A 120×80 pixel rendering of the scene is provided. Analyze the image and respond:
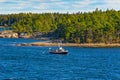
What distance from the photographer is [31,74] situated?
117 m

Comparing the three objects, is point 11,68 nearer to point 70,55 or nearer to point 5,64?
point 5,64

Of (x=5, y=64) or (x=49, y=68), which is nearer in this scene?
(x=49, y=68)

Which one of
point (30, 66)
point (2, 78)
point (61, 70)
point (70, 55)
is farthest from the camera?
point (70, 55)

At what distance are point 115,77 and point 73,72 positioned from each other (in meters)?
14.2

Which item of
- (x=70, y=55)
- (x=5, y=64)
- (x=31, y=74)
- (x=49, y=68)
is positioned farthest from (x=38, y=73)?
(x=70, y=55)

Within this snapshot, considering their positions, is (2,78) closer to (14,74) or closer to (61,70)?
(14,74)

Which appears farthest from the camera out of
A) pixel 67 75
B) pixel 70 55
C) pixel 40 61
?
pixel 70 55

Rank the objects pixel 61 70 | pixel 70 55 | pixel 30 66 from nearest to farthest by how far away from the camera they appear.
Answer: pixel 61 70 → pixel 30 66 → pixel 70 55

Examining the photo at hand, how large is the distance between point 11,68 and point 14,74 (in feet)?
51.5

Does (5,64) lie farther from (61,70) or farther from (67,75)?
(67,75)

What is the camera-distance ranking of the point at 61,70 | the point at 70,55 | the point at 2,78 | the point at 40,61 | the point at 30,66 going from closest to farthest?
the point at 2,78, the point at 61,70, the point at 30,66, the point at 40,61, the point at 70,55

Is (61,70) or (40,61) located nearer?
(61,70)

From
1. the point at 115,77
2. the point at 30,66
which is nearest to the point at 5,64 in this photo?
the point at 30,66

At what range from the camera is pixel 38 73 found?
119 m
